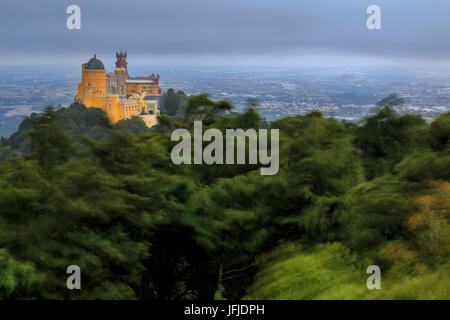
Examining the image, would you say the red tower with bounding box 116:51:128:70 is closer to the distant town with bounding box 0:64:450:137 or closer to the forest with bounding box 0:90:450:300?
the distant town with bounding box 0:64:450:137

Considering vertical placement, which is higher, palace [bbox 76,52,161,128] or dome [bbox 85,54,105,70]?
dome [bbox 85,54,105,70]

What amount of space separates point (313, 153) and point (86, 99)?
1962 inches

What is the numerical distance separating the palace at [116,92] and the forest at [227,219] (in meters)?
37.4

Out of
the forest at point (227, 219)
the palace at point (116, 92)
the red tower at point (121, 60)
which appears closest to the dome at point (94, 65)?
the palace at point (116, 92)

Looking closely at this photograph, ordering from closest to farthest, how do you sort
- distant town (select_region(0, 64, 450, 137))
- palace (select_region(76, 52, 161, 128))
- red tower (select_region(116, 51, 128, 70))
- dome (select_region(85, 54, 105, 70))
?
distant town (select_region(0, 64, 450, 137)), palace (select_region(76, 52, 161, 128)), dome (select_region(85, 54, 105, 70)), red tower (select_region(116, 51, 128, 70))

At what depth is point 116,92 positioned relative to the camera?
60969 mm

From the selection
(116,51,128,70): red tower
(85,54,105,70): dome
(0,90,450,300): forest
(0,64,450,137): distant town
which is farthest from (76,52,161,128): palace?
(0,90,450,300): forest

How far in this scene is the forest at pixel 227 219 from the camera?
7.37m

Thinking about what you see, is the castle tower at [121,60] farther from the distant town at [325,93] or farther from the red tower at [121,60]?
the distant town at [325,93]

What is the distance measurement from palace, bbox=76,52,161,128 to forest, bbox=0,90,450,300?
37376 mm

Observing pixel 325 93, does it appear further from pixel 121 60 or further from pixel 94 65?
pixel 121 60

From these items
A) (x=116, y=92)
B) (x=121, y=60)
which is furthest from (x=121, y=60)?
(x=116, y=92)

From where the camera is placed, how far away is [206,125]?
1501 centimetres

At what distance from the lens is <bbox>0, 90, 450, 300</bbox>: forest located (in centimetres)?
737
